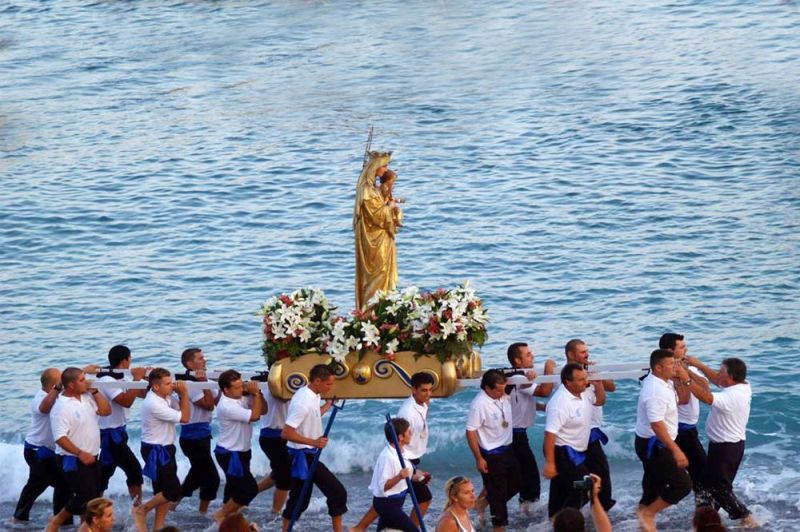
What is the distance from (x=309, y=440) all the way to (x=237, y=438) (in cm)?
99

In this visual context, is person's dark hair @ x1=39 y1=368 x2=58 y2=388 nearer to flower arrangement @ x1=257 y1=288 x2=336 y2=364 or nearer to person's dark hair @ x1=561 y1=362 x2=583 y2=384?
flower arrangement @ x1=257 y1=288 x2=336 y2=364

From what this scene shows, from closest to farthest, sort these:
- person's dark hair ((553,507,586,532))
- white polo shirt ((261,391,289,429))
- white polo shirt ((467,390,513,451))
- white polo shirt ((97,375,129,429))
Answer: person's dark hair ((553,507,586,532)) < white polo shirt ((467,390,513,451)) < white polo shirt ((261,391,289,429)) < white polo shirt ((97,375,129,429))

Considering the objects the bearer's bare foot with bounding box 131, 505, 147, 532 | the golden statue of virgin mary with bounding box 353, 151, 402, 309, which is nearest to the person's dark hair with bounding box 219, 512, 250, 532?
the bearer's bare foot with bounding box 131, 505, 147, 532

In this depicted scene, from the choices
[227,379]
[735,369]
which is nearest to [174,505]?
[227,379]

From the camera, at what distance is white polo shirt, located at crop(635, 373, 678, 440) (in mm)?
13828

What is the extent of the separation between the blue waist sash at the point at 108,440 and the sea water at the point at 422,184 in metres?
0.96

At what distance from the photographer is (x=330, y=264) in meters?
25.4

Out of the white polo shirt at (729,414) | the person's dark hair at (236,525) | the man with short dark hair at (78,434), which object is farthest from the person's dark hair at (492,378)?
the person's dark hair at (236,525)

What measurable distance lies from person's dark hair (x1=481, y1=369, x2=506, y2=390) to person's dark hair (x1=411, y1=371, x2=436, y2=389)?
0.46 metres

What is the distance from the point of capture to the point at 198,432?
15156 mm

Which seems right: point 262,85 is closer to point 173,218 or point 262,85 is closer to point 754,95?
point 173,218

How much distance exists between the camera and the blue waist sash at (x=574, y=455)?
559 inches

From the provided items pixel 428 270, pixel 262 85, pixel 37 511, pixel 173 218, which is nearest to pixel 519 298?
pixel 428 270

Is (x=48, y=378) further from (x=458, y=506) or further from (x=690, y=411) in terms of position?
(x=690, y=411)
